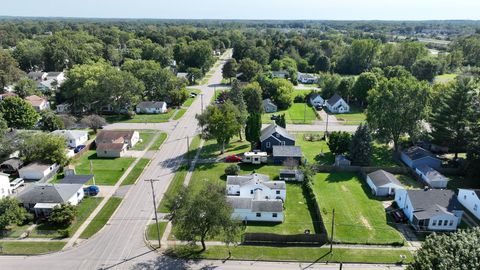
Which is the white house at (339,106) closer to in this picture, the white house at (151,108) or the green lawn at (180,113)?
the green lawn at (180,113)

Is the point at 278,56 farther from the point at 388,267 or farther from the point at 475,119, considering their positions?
the point at 388,267

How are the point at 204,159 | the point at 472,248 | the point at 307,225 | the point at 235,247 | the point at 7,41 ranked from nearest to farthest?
the point at 472,248 < the point at 235,247 < the point at 307,225 < the point at 204,159 < the point at 7,41

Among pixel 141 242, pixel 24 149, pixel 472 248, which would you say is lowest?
pixel 141 242

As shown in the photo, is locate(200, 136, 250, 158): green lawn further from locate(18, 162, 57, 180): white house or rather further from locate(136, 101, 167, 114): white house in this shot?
locate(136, 101, 167, 114): white house

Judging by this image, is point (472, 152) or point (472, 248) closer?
point (472, 248)

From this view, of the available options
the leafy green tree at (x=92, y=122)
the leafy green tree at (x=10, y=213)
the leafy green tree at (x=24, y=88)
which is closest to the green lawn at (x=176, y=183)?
the leafy green tree at (x=10, y=213)

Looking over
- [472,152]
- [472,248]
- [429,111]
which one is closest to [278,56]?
[429,111]
